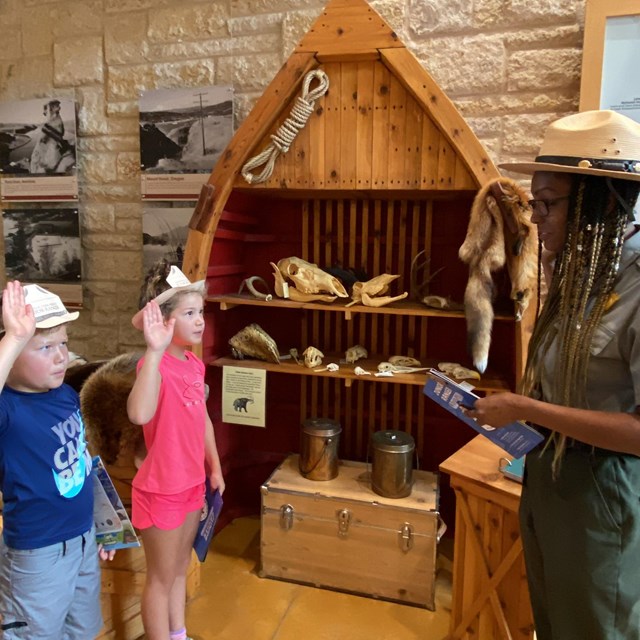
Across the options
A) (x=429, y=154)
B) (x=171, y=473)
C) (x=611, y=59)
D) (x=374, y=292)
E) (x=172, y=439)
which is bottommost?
(x=171, y=473)

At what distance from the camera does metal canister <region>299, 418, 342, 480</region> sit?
7.99 ft

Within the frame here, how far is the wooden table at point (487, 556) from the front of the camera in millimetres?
1748

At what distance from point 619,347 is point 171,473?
4.47ft

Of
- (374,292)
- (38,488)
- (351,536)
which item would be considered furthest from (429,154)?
(38,488)

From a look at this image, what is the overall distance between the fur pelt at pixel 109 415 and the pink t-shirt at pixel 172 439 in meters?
0.23

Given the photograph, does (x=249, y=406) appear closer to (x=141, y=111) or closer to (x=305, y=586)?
(x=305, y=586)

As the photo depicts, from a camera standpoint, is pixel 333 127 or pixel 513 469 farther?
pixel 333 127

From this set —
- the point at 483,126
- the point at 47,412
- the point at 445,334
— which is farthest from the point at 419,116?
the point at 47,412

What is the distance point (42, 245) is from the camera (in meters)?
3.14

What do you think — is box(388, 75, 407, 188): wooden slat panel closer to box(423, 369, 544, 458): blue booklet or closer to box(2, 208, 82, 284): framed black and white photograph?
box(423, 369, 544, 458): blue booklet

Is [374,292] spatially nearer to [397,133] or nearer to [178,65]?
[397,133]

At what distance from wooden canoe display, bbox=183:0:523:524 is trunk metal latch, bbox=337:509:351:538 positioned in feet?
1.65

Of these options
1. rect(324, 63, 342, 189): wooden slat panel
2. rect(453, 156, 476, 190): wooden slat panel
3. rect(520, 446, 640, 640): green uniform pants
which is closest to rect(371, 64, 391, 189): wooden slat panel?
rect(324, 63, 342, 189): wooden slat panel

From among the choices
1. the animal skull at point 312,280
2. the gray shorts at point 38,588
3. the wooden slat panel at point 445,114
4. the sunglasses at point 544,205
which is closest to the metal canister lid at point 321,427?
the animal skull at point 312,280
